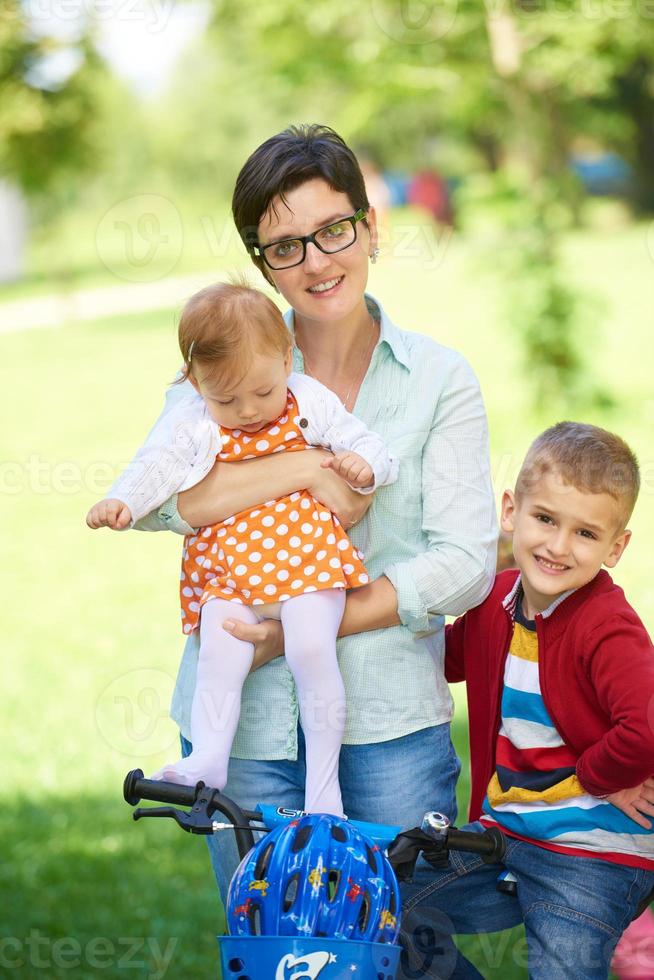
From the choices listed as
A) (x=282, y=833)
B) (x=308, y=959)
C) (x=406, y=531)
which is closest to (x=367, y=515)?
(x=406, y=531)

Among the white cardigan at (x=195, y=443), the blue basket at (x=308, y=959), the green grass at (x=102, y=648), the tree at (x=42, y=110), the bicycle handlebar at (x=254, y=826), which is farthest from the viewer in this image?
the tree at (x=42, y=110)

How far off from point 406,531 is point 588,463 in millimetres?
462

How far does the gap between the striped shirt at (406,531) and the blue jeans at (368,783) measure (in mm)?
37

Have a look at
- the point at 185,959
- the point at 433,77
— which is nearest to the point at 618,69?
the point at 433,77

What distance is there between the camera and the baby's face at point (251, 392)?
2.46 meters

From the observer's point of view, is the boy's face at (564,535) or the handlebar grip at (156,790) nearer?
the handlebar grip at (156,790)

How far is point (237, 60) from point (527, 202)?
3244cm

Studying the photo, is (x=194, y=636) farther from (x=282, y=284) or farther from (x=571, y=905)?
(x=571, y=905)

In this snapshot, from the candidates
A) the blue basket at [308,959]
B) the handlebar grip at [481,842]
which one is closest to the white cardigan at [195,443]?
the handlebar grip at [481,842]

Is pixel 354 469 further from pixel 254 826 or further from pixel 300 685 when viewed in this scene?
pixel 254 826

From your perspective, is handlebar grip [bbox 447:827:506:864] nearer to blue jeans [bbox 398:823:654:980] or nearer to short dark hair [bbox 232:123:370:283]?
blue jeans [bbox 398:823:654:980]

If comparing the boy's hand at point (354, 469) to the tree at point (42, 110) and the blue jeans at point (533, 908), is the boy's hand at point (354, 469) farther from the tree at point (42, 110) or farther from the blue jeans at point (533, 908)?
the tree at point (42, 110)

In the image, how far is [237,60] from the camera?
4081 centimetres

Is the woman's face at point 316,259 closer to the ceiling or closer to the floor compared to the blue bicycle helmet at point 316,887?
closer to the ceiling
